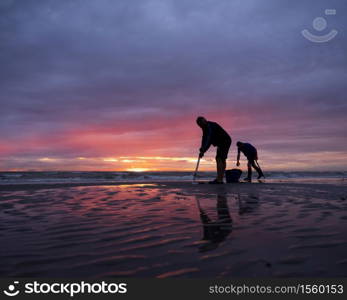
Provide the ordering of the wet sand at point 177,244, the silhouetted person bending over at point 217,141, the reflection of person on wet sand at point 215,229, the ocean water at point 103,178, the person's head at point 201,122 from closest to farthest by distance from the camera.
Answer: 1. the wet sand at point 177,244
2. the reflection of person on wet sand at point 215,229
3. the person's head at point 201,122
4. the silhouetted person bending over at point 217,141
5. the ocean water at point 103,178

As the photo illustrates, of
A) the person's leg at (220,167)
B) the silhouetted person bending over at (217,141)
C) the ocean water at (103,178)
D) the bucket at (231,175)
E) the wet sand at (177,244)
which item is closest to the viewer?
the wet sand at (177,244)

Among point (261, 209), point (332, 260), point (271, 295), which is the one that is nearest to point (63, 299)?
point (271, 295)

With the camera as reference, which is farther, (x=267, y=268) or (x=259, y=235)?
(x=259, y=235)

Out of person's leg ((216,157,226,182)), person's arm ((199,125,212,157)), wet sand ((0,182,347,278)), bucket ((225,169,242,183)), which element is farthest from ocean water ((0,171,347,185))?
wet sand ((0,182,347,278))

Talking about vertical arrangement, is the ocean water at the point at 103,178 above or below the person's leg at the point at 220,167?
below

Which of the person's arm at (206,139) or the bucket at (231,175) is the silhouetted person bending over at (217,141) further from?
the bucket at (231,175)

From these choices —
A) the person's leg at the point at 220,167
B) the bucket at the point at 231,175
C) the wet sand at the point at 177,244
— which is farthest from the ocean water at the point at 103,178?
the wet sand at the point at 177,244

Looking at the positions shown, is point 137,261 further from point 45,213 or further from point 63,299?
point 45,213

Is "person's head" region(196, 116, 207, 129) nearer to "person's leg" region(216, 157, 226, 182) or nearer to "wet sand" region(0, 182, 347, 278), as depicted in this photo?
"person's leg" region(216, 157, 226, 182)

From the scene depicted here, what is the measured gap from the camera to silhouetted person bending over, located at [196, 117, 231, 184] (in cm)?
1123

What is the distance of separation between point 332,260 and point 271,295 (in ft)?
2.38

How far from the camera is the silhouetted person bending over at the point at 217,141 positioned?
11227mm

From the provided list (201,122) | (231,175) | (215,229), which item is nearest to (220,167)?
(231,175)

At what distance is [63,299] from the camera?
1.78 metres
